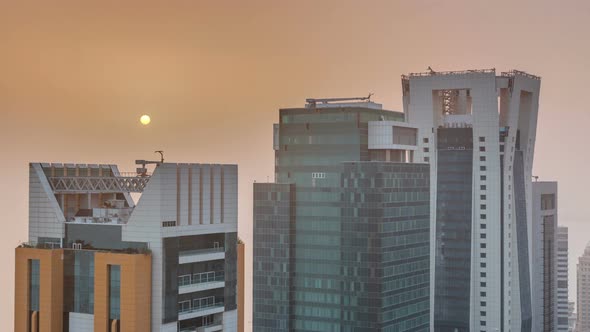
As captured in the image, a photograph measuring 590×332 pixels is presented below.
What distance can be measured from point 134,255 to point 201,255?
7892 millimetres

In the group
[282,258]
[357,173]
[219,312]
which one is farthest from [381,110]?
[219,312]

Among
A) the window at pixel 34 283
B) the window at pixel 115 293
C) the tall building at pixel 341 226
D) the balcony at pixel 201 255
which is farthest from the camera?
the tall building at pixel 341 226

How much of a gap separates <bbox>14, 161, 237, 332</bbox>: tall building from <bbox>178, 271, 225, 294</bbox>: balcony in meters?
0.11

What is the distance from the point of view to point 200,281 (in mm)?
107062

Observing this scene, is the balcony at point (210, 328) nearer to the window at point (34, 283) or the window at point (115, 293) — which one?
the window at point (115, 293)

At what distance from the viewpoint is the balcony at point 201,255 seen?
343 feet

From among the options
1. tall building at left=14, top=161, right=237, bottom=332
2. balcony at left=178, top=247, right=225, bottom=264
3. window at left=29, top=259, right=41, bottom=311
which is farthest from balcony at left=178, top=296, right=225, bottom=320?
window at left=29, top=259, right=41, bottom=311

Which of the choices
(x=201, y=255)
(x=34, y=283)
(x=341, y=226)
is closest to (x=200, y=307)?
(x=201, y=255)

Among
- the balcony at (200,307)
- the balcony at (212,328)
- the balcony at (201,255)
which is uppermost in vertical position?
the balcony at (201,255)

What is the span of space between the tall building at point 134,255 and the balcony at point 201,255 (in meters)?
0.09

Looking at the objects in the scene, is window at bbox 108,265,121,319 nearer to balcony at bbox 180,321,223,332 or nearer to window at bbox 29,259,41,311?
balcony at bbox 180,321,223,332

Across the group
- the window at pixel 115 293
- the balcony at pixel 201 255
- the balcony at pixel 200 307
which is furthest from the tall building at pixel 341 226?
the window at pixel 115 293

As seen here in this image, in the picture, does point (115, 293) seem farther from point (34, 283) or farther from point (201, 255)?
point (34, 283)

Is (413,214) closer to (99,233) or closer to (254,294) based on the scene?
(254,294)
